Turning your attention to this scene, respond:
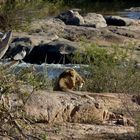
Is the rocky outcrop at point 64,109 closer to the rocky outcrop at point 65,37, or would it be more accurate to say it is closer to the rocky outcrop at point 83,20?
the rocky outcrop at point 65,37

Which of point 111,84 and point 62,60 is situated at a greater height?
point 111,84

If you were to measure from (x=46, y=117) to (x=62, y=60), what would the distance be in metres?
10.5

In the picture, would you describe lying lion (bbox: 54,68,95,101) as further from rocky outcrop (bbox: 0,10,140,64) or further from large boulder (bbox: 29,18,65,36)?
large boulder (bbox: 29,18,65,36)

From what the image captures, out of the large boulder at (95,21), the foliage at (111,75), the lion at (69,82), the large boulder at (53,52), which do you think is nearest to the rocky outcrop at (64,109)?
the lion at (69,82)

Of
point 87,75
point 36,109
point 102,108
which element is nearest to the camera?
point 36,109

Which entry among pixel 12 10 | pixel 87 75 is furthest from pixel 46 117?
pixel 12 10

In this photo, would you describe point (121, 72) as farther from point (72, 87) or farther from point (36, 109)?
point (36, 109)

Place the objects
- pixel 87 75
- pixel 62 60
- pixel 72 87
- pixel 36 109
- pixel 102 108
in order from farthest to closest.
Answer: pixel 62 60 → pixel 87 75 → pixel 72 87 → pixel 102 108 → pixel 36 109

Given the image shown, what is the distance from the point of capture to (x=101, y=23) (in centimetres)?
2639

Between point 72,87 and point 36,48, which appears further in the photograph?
point 36,48

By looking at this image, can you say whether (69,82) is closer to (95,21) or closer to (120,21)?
(95,21)

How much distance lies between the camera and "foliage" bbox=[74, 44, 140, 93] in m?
10.8

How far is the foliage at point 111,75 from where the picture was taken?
10.8 m

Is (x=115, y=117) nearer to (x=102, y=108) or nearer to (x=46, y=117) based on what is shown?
(x=102, y=108)
